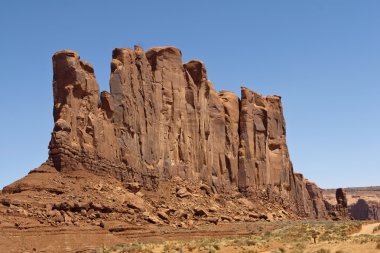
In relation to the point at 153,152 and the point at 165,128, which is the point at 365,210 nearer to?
the point at 165,128

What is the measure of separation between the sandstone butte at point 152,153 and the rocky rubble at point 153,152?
10 cm

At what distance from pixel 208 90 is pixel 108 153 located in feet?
66.3

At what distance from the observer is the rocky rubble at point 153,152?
49.8m

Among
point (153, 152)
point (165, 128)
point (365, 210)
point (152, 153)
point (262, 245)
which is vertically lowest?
point (262, 245)

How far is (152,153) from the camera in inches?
2425

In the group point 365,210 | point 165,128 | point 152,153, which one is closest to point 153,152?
point 152,153

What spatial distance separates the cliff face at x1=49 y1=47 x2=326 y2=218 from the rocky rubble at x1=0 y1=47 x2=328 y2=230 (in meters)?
0.10

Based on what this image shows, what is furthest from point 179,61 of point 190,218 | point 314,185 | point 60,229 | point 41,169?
point 314,185

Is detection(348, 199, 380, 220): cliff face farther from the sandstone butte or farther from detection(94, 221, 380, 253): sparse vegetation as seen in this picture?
detection(94, 221, 380, 253): sparse vegetation

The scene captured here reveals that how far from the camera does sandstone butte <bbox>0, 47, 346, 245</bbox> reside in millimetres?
49219

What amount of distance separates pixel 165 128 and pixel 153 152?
386 centimetres

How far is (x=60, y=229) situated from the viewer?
144ft

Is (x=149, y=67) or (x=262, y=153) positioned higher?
(x=149, y=67)

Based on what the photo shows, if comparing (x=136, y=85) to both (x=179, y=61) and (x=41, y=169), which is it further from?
(x=41, y=169)
